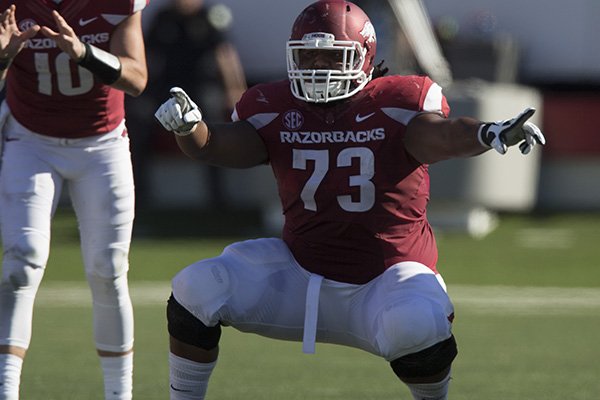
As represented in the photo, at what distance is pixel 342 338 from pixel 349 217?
391mm

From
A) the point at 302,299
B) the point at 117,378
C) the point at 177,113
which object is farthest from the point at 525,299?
the point at 177,113

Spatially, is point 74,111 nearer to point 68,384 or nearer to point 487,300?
point 68,384

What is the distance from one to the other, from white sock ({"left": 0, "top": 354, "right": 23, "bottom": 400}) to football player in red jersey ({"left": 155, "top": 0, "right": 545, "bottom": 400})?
23.6 inches

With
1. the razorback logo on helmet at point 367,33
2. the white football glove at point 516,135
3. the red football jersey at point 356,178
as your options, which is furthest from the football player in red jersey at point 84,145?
the white football glove at point 516,135

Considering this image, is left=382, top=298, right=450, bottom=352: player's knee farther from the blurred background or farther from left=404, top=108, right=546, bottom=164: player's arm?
the blurred background

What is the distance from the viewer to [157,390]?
236 inches

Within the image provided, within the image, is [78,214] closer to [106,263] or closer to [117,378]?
[106,263]

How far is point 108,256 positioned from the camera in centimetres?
534

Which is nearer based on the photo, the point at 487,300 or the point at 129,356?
the point at 129,356

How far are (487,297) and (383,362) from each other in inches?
88.1

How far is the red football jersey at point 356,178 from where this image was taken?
15.9ft

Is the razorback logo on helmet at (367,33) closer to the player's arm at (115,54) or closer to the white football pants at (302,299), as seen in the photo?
the white football pants at (302,299)

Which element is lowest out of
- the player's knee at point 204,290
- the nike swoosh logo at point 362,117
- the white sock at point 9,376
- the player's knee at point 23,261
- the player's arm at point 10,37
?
the white sock at point 9,376

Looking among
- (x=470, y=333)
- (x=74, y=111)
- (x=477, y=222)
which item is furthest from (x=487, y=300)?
(x=74, y=111)
